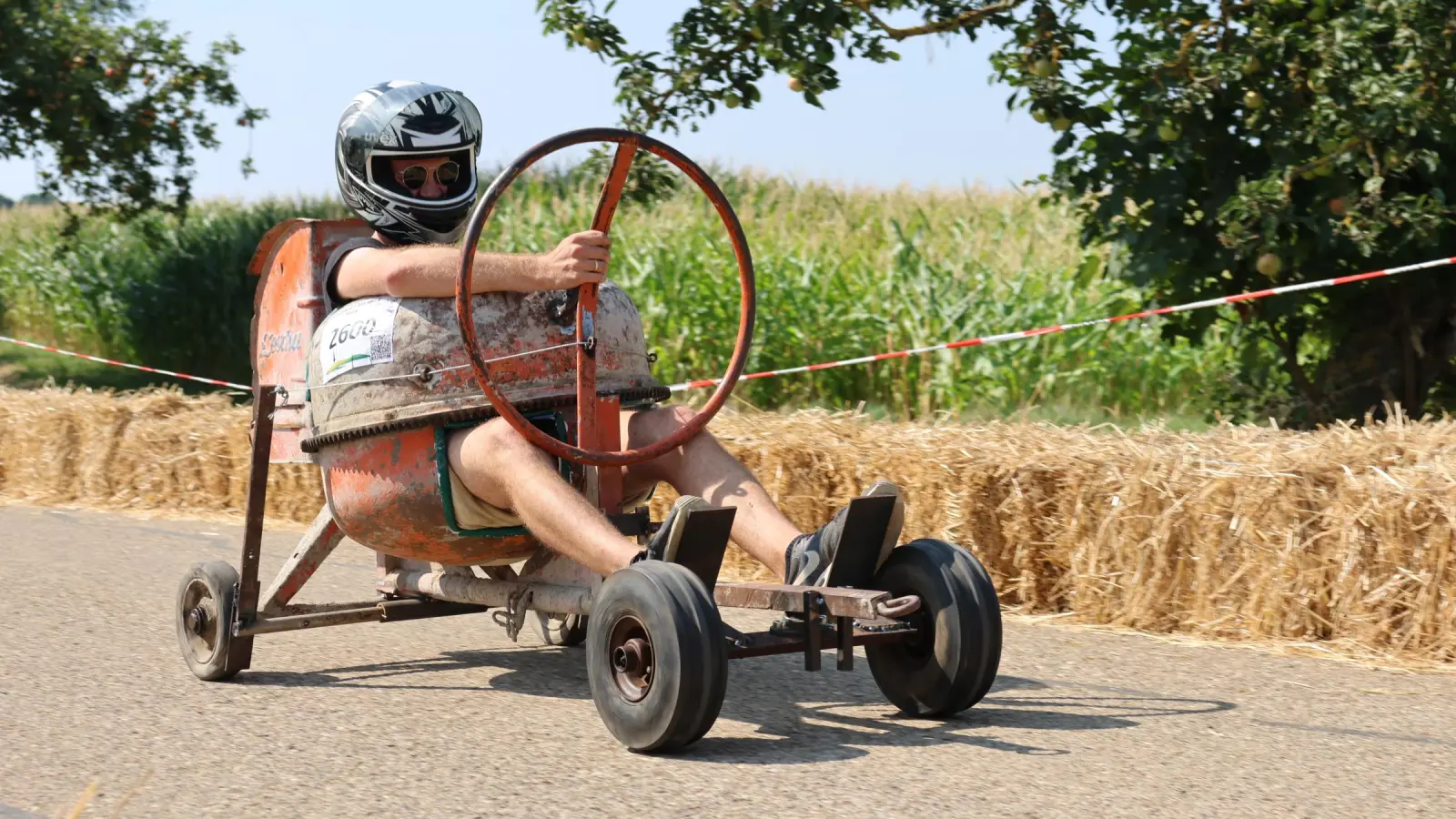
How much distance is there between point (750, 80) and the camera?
8.77 meters

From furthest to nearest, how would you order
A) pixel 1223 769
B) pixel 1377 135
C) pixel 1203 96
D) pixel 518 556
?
1. pixel 1203 96
2. pixel 1377 135
3. pixel 518 556
4. pixel 1223 769

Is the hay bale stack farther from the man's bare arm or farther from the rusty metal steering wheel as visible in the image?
the man's bare arm

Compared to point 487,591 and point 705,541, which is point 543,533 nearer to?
point 705,541

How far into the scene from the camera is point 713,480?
436 cm

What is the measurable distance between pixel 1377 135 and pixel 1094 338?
507 cm

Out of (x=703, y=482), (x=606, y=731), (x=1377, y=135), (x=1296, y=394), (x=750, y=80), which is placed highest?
(x=750, y=80)

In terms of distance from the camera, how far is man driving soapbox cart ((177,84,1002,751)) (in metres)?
3.74

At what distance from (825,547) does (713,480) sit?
0.53 metres

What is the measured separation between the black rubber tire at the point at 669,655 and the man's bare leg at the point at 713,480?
0.43 m

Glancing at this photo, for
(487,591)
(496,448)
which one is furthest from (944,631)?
(487,591)

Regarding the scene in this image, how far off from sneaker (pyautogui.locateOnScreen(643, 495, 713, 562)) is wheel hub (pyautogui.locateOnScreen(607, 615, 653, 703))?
0.17 meters

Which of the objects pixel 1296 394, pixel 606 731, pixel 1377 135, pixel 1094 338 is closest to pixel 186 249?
pixel 1094 338

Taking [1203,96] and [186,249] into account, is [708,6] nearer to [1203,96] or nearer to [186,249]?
[1203,96]

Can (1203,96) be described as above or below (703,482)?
above
